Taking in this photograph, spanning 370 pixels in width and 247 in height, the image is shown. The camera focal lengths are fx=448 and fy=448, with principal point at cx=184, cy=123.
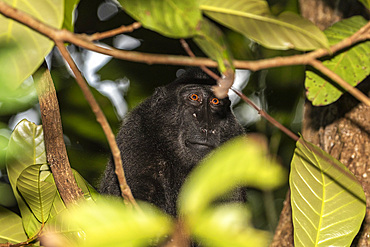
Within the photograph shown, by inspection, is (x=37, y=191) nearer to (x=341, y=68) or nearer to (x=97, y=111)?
(x=97, y=111)

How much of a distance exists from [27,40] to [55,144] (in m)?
0.93

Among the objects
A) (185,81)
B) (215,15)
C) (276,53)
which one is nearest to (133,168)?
(185,81)

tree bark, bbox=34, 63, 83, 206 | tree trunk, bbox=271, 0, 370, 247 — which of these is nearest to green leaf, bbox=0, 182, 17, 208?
tree bark, bbox=34, 63, 83, 206

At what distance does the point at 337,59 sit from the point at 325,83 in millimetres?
136

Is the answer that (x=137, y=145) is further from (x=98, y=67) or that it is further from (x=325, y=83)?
(x=325, y=83)

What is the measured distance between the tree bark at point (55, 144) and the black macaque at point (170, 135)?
1.14 metres

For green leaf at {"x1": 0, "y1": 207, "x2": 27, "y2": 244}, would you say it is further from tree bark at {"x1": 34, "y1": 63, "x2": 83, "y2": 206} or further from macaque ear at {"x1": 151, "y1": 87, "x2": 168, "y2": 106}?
macaque ear at {"x1": 151, "y1": 87, "x2": 168, "y2": 106}

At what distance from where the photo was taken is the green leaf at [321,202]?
187cm

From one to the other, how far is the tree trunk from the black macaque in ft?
2.36

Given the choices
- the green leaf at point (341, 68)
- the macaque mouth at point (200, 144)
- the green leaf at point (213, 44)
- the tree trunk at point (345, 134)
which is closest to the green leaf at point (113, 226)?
the green leaf at point (213, 44)

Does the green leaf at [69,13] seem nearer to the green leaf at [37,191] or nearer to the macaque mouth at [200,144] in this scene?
the green leaf at [37,191]

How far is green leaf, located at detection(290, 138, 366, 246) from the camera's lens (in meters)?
1.87

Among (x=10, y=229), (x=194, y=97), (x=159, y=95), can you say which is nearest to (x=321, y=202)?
(x=10, y=229)

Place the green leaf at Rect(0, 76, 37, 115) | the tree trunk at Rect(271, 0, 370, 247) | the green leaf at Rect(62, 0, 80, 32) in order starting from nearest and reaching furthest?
the green leaf at Rect(0, 76, 37, 115) → the green leaf at Rect(62, 0, 80, 32) → the tree trunk at Rect(271, 0, 370, 247)
